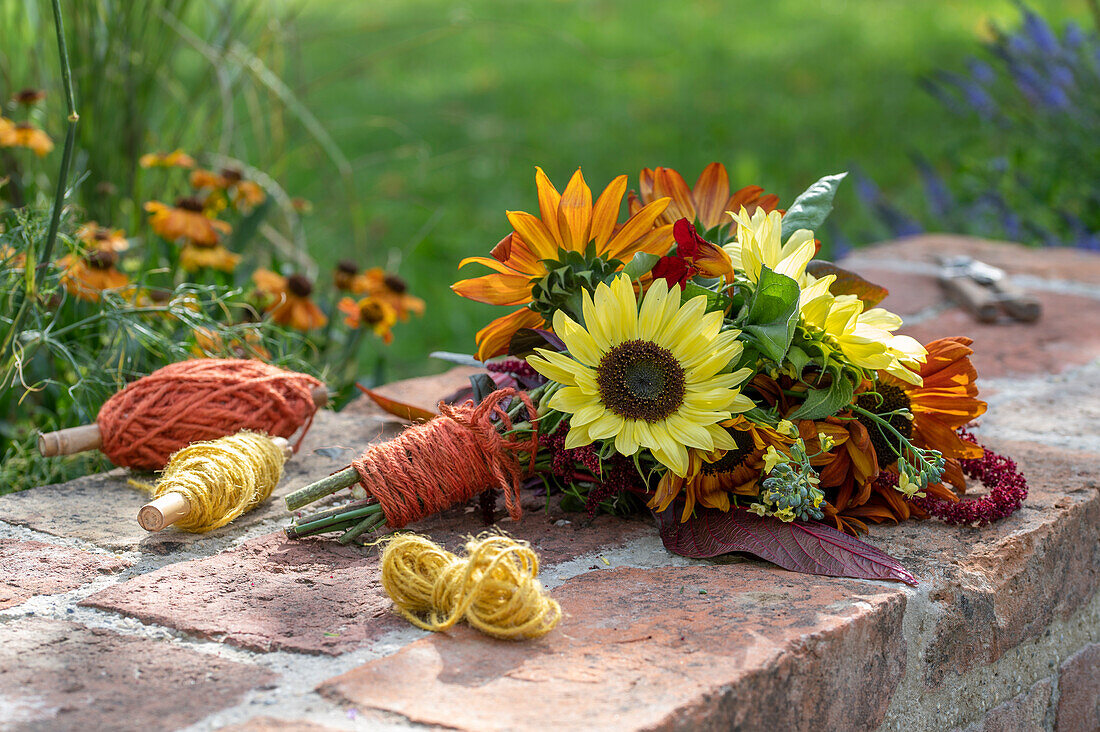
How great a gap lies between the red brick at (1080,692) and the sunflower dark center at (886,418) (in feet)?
1.42

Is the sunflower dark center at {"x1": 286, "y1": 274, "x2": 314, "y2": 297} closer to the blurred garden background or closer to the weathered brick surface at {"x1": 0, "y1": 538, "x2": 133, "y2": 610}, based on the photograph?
the blurred garden background

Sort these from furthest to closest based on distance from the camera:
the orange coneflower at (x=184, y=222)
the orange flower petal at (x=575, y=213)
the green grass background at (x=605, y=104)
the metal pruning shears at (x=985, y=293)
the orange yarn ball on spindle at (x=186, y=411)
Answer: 1. the green grass background at (x=605, y=104)
2. the metal pruning shears at (x=985, y=293)
3. the orange coneflower at (x=184, y=222)
4. the orange yarn ball on spindle at (x=186, y=411)
5. the orange flower petal at (x=575, y=213)

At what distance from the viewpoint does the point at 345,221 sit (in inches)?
162

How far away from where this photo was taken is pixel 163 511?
4.05ft

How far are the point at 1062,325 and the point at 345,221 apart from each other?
264cm

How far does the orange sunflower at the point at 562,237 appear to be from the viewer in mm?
1264

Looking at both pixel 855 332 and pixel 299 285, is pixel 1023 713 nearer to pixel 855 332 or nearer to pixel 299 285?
pixel 855 332

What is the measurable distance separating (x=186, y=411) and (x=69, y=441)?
167 millimetres

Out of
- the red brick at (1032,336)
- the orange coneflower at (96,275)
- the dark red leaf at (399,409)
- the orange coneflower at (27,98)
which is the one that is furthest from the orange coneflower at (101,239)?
the red brick at (1032,336)

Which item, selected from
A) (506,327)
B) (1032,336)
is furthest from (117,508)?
(1032,336)

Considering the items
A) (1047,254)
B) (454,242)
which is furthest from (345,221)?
(1047,254)

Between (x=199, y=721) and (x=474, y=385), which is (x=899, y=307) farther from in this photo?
(x=199, y=721)

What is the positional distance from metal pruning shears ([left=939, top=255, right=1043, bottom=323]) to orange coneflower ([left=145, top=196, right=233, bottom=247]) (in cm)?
169

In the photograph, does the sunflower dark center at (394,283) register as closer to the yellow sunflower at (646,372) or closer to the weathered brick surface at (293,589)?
the weathered brick surface at (293,589)
